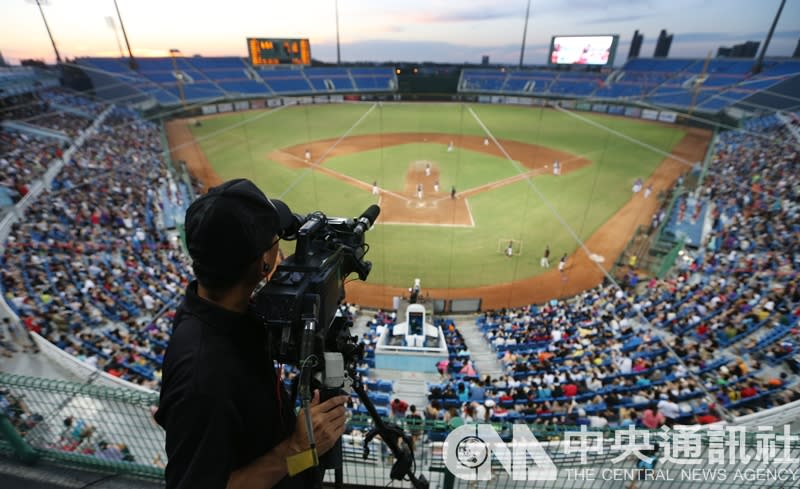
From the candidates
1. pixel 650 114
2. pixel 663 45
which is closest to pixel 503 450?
pixel 650 114

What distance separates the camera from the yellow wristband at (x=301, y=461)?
1.21m

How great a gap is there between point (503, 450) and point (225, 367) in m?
2.85

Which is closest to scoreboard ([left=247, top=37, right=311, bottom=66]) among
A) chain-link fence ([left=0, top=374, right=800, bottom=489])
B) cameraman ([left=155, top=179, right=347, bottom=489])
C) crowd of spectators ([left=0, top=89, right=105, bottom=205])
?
crowd of spectators ([left=0, top=89, right=105, bottom=205])

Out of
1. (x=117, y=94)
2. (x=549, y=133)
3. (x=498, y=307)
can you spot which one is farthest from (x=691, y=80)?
(x=117, y=94)

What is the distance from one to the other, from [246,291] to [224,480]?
0.54 meters

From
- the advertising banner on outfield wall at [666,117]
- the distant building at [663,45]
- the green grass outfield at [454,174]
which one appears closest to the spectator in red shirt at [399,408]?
the green grass outfield at [454,174]

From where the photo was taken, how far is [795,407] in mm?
5617

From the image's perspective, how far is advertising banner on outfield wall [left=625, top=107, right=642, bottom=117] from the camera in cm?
3341

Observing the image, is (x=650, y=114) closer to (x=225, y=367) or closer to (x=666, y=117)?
(x=666, y=117)

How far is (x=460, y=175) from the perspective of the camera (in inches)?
837

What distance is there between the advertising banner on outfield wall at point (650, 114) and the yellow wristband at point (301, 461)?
3992 cm

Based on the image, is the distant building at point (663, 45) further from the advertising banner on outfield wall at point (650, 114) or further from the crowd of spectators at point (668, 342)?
the crowd of spectators at point (668, 342)

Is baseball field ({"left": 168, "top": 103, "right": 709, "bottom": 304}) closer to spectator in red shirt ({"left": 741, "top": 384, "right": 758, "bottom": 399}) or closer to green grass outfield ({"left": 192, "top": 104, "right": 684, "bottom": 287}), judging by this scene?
green grass outfield ({"left": 192, "top": 104, "right": 684, "bottom": 287})

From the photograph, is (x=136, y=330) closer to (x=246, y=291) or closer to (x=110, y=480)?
(x=110, y=480)
